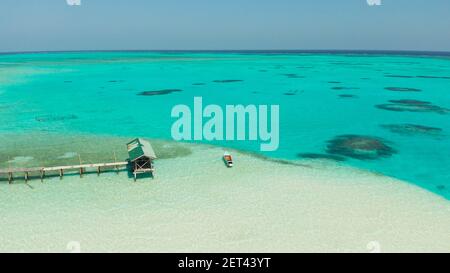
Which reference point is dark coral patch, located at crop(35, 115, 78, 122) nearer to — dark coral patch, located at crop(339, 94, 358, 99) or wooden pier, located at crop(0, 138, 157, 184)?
wooden pier, located at crop(0, 138, 157, 184)

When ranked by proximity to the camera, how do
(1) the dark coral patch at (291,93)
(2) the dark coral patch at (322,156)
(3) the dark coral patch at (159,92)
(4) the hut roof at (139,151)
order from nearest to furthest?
1. (4) the hut roof at (139,151)
2. (2) the dark coral patch at (322,156)
3. (1) the dark coral patch at (291,93)
4. (3) the dark coral patch at (159,92)

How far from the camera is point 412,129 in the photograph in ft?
124

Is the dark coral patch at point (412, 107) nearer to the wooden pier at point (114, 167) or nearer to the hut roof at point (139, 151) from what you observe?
the hut roof at point (139, 151)

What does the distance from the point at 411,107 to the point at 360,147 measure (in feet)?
76.9

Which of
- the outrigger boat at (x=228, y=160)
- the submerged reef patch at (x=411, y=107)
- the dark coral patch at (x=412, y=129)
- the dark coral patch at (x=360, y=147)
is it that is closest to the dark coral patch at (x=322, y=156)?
the dark coral patch at (x=360, y=147)

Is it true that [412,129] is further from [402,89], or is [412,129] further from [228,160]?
[402,89]

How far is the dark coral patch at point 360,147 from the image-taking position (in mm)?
29856

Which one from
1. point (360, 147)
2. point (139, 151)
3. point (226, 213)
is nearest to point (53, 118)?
point (139, 151)

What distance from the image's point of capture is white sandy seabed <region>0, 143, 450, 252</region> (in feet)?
56.6

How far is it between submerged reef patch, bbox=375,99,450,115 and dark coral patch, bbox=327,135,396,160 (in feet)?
56.3

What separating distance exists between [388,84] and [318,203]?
6257 cm

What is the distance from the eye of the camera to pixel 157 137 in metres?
35.9
